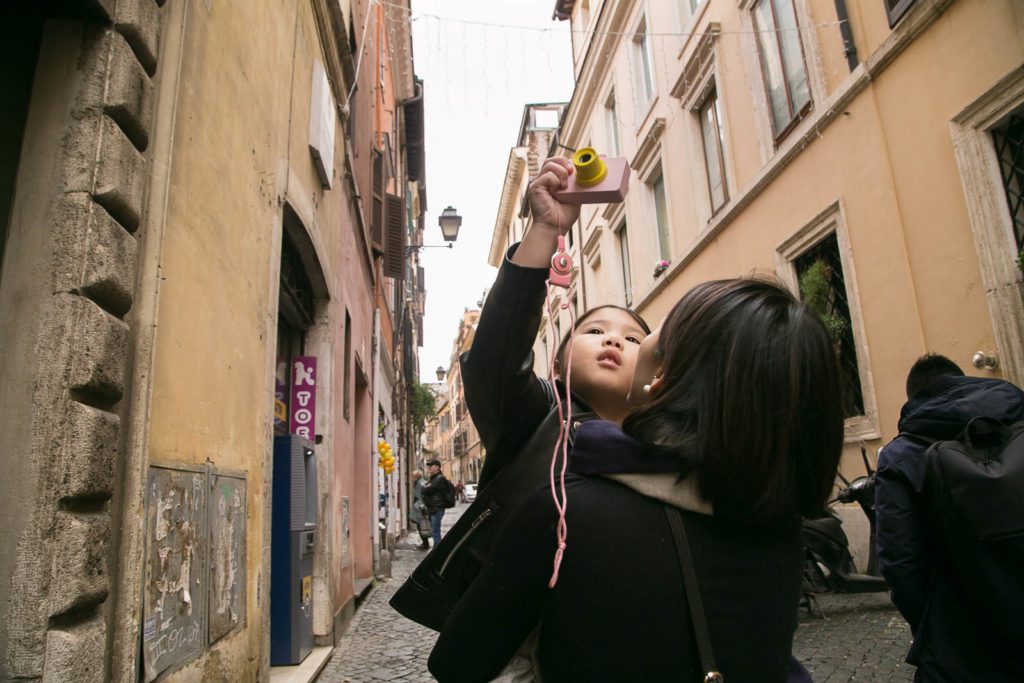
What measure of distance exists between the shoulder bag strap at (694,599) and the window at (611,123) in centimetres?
1734

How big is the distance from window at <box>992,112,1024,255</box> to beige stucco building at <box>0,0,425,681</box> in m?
5.67

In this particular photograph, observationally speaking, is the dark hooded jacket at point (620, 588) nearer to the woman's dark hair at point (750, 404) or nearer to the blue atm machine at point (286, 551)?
the woman's dark hair at point (750, 404)

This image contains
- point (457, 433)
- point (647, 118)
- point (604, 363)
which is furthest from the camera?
point (457, 433)

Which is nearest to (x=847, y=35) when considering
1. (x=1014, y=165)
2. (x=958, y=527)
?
(x=1014, y=165)

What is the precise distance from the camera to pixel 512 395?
121 centimetres

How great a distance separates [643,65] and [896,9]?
9449 mm

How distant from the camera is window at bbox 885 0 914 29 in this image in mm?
6770

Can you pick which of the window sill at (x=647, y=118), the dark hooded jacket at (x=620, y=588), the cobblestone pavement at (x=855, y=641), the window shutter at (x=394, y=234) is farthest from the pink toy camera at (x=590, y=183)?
the window sill at (x=647, y=118)

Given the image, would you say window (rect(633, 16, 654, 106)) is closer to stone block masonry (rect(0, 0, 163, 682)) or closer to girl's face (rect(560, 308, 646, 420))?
stone block masonry (rect(0, 0, 163, 682))

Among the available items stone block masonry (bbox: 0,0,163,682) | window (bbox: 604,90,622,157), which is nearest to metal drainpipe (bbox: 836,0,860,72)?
stone block masonry (bbox: 0,0,163,682)

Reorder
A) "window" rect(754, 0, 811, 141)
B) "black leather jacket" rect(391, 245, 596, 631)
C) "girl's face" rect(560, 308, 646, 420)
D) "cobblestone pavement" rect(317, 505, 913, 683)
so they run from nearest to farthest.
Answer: "black leather jacket" rect(391, 245, 596, 631)
"girl's face" rect(560, 308, 646, 420)
"cobblestone pavement" rect(317, 505, 913, 683)
"window" rect(754, 0, 811, 141)

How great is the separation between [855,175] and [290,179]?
6.13 metres

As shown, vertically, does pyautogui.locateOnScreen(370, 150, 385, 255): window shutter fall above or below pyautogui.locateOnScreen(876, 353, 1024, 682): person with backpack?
above

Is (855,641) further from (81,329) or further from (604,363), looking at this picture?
(81,329)
